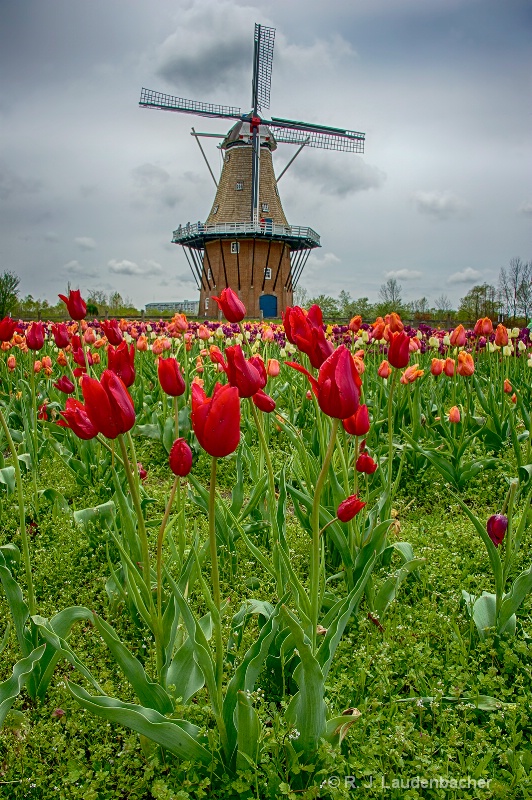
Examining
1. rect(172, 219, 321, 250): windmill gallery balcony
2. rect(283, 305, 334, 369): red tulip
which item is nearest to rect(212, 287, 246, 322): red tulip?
rect(283, 305, 334, 369): red tulip

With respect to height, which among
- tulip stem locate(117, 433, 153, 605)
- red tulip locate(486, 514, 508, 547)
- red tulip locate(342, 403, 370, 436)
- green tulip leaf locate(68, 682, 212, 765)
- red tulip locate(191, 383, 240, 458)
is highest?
red tulip locate(191, 383, 240, 458)

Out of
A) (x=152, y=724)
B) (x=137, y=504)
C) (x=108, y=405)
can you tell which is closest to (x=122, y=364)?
(x=108, y=405)

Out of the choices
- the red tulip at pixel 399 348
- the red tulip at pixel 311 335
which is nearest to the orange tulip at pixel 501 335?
the red tulip at pixel 399 348

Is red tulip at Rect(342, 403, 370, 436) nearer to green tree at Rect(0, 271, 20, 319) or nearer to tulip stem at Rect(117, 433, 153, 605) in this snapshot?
tulip stem at Rect(117, 433, 153, 605)

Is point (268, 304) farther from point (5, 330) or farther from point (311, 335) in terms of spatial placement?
point (311, 335)

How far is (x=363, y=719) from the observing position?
1639 mm

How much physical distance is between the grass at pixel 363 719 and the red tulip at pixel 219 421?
2.69 feet

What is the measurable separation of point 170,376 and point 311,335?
17.1 inches

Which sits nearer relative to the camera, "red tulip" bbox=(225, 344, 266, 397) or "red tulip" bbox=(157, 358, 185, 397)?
"red tulip" bbox=(225, 344, 266, 397)

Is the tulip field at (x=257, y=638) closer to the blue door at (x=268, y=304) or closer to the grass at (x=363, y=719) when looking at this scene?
the grass at (x=363, y=719)

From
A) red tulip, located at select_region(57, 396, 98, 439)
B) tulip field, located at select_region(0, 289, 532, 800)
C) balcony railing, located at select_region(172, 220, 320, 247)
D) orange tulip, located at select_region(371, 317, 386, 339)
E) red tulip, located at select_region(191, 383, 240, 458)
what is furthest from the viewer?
balcony railing, located at select_region(172, 220, 320, 247)

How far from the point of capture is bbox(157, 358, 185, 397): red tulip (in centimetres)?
166

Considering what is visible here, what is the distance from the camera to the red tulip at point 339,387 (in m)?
1.28

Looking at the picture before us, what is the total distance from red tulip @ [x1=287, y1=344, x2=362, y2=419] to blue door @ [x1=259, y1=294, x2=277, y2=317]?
29.8 m
